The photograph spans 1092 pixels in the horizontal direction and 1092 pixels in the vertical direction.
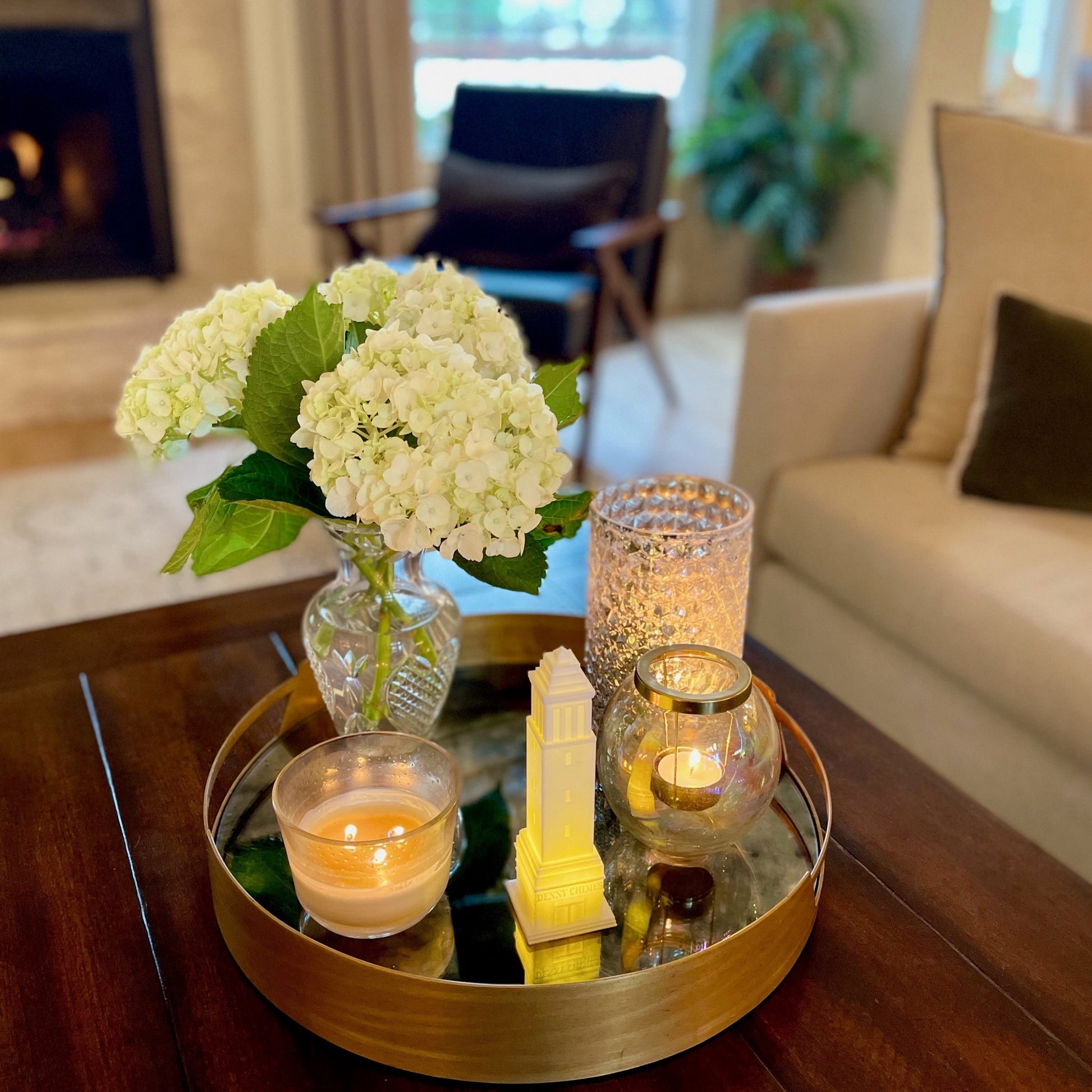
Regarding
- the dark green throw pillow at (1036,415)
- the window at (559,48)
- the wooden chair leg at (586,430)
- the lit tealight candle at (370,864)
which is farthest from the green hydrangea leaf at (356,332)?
the window at (559,48)

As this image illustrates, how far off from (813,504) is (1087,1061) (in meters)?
1.05

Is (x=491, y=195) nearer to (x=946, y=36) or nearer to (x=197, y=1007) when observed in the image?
(x=946, y=36)

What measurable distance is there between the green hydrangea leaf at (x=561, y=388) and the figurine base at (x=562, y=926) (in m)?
0.37

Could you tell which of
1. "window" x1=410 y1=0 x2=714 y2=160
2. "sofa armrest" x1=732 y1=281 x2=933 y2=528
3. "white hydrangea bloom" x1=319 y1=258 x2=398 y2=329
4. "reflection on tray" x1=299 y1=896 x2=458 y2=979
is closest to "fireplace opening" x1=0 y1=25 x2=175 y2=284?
"window" x1=410 y1=0 x2=714 y2=160

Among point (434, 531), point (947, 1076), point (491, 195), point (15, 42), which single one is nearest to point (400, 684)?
point (434, 531)

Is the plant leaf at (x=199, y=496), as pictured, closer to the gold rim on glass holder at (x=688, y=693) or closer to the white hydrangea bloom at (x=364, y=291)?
the white hydrangea bloom at (x=364, y=291)

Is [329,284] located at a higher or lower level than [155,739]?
higher

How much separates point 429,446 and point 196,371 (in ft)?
0.70

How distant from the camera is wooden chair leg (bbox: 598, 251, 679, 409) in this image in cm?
269

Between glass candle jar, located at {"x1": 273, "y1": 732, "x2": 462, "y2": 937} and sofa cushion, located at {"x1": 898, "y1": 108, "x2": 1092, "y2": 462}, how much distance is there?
1251 millimetres

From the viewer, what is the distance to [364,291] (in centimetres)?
90

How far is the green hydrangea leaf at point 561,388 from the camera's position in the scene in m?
0.88

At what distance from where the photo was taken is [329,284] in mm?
910

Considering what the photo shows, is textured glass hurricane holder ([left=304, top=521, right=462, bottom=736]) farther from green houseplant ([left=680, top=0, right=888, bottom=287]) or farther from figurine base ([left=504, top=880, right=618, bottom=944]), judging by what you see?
green houseplant ([left=680, top=0, right=888, bottom=287])
